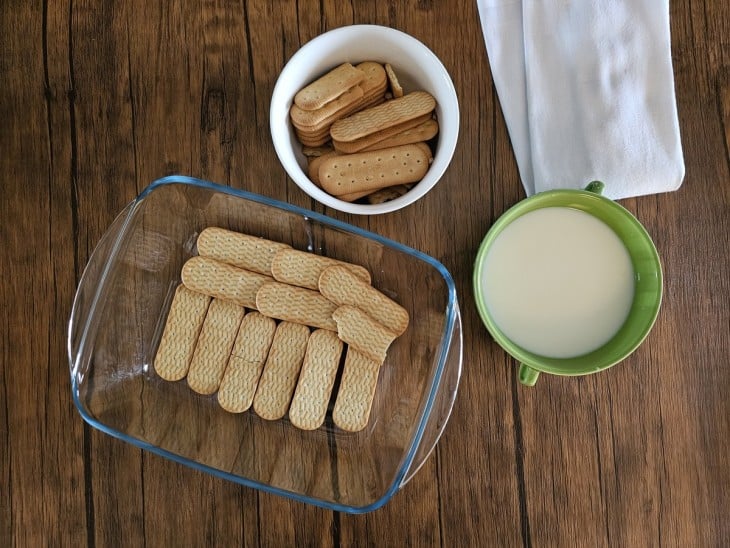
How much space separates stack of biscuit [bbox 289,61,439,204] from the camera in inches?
24.1

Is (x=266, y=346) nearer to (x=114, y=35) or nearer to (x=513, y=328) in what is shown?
(x=513, y=328)

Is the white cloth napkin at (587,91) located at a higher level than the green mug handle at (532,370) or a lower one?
higher

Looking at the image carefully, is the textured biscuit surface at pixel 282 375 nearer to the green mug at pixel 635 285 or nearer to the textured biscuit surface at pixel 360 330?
the textured biscuit surface at pixel 360 330

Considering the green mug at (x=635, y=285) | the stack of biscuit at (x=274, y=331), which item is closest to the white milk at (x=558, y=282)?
the green mug at (x=635, y=285)

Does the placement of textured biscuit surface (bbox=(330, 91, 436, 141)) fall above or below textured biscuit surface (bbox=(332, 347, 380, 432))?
above

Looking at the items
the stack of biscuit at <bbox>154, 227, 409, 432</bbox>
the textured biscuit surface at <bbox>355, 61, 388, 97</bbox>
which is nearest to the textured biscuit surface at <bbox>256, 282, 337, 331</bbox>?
the stack of biscuit at <bbox>154, 227, 409, 432</bbox>

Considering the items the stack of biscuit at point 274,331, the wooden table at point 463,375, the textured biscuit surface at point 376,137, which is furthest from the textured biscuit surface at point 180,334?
the textured biscuit surface at point 376,137

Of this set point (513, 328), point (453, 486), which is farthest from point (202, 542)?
point (513, 328)

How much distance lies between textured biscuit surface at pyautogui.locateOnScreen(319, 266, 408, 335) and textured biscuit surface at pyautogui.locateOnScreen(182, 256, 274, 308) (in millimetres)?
62

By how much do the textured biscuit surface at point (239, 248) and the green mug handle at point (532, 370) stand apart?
26cm

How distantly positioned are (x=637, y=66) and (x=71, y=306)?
0.64 m

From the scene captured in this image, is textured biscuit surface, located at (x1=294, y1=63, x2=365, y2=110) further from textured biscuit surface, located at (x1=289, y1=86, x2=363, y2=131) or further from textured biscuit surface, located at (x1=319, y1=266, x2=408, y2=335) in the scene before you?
textured biscuit surface, located at (x1=319, y1=266, x2=408, y2=335)

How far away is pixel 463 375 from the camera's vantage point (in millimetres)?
656

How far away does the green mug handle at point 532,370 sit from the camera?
606 millimetres
